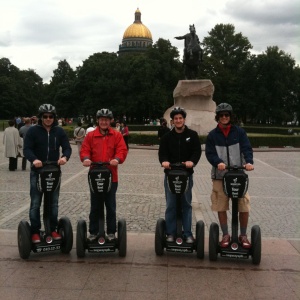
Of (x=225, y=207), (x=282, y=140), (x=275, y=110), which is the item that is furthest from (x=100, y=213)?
(x=275, y=110)

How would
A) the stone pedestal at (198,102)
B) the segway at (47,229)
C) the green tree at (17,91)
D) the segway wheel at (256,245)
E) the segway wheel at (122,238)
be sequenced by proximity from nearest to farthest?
the segway wheel at (256,245)
the segway at (47,229)
the segway wheel at (122,238)
the stone pedestal at (198,102)
the green tree at (17,91)

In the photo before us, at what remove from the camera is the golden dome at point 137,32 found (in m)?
116

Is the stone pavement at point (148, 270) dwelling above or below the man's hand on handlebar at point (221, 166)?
below

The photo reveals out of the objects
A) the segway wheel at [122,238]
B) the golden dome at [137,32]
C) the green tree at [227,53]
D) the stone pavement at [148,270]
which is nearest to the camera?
the stone pavement at [148,270]

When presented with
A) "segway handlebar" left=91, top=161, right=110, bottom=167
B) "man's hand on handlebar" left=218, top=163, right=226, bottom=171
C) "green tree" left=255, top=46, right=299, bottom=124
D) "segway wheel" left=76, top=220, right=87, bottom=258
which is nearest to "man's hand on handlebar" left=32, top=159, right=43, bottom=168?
"segway handlebar" left=91, top=161, right=110, bottom=167

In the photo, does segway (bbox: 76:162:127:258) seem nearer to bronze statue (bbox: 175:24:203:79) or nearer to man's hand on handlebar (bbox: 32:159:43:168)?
man's hand on handlebar (bbox: 32:159:43:168)

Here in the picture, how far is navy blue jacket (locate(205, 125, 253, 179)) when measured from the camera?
17.7ft

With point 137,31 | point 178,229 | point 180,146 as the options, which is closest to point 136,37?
point 137,31

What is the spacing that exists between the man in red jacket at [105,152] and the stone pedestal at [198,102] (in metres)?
22.8

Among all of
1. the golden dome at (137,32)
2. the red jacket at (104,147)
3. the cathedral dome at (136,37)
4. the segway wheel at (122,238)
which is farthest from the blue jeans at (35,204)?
the golden dome at (137,32)

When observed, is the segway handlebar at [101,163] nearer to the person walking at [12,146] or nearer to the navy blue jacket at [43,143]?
the navy blue jacket at [43,143]

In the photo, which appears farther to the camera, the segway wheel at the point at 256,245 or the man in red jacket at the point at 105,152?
the man in red jacket at the point at 105,152

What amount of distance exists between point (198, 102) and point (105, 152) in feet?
78.5

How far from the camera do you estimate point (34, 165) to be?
17.7 feet
